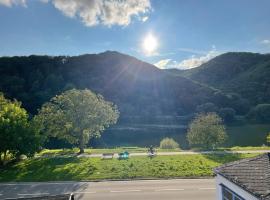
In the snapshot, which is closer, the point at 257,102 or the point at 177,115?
the point at 177,115

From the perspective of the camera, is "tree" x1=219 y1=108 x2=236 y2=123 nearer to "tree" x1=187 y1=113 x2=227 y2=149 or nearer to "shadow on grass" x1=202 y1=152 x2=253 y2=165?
"tree" x1=187 y1=113 x2=227 y2=149

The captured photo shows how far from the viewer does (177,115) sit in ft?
545

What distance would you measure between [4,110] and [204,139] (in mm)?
29689

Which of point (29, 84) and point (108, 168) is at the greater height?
point (29, 84)

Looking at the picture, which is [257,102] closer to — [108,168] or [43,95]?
[43,95]

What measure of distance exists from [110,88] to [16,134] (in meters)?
141

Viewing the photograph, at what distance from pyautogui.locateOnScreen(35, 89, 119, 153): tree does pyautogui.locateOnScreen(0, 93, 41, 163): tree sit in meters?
4.16

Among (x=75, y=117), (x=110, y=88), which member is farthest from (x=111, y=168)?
(x=110, y=88)

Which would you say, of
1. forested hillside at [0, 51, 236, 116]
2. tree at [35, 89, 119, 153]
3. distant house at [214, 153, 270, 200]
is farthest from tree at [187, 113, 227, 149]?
forested hillside at [0, 51, 236, 116]

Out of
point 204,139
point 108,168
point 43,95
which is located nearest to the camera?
point 108,168

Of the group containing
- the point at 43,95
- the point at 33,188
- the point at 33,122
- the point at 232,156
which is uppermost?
the point at 43,95

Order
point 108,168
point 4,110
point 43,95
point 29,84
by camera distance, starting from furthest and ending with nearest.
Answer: point 29,84
point 43,95
point 4,110
point 108,168

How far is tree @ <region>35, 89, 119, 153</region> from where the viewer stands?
48.7 m

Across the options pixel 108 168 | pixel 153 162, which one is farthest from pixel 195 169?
pixel 108 168
